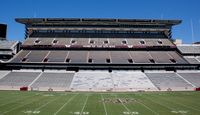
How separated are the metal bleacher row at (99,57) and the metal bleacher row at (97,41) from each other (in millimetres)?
3296

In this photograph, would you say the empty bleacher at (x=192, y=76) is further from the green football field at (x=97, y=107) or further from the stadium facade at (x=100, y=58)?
the green football field at (x=97, y=107)

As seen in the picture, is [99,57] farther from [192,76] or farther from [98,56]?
[192,76]

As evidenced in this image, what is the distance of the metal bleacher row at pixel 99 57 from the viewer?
62094 millimetres

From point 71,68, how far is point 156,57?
1972 cm

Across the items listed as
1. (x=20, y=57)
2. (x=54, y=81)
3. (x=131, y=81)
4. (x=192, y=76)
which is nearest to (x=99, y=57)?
(x=131, y=81)

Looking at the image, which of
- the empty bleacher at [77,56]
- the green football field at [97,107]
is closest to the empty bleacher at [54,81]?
the empty bleacher at [77,56]

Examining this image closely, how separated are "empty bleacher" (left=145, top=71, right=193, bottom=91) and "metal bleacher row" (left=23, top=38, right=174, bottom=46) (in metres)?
13.8

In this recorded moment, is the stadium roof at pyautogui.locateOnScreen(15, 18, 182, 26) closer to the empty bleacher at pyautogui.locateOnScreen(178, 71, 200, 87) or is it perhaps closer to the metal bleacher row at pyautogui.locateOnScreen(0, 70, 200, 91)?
the metal bleacher row at pyautogui.locateOnScreen(0, 70, 200, 91)

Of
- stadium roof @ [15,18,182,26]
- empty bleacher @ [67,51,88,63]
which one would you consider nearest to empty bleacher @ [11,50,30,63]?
empty bleacher @ [67,51,88,63]

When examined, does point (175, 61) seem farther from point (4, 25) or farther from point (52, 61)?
point (4, 25)

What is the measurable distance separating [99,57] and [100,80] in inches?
418

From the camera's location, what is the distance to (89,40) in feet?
236

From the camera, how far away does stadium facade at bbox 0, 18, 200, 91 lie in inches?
2080

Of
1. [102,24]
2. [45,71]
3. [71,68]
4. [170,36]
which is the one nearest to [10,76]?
[45,71]
